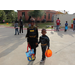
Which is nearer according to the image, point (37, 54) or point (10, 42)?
point (37, 54)

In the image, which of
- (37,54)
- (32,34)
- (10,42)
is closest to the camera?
(32,34)

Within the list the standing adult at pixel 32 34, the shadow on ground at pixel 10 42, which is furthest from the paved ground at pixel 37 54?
the standing adult at pixel 32 34

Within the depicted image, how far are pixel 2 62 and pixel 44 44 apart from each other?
1.85 metres

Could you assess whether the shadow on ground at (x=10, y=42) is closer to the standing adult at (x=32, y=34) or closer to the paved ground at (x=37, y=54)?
the paved ground at (x=37, y=54)

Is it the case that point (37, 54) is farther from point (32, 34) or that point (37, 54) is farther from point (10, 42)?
point (10, 42)

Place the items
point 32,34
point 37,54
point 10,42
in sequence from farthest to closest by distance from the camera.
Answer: point 10,42
point 37,54
point 32,34

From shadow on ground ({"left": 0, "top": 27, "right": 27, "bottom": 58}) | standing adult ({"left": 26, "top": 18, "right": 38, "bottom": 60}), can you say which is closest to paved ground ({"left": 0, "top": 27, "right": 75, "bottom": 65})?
shadow on ground ({"left": 0, "top": 27, "right": 27, "bottom": 58})

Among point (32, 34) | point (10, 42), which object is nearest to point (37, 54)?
point (32, 34)

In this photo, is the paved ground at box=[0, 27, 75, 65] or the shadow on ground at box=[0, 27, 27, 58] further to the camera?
the shadow on ground at box=[0, 27, 27, 58]

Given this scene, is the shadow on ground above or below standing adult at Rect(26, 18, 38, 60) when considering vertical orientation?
below

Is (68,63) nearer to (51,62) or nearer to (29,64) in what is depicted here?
(51,62)

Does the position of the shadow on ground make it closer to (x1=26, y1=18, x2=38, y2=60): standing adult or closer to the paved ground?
the paved ground
